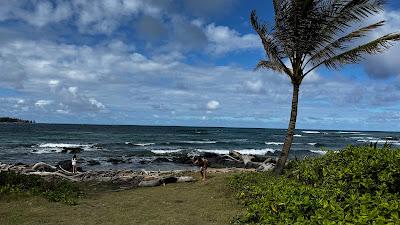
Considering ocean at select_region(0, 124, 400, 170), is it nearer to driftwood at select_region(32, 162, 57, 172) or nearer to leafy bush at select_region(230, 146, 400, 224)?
leafy bush at select_region(230, 146, 400, 224)

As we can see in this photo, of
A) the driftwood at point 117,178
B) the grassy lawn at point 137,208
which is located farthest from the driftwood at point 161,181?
the grassy lawn at point 137,208

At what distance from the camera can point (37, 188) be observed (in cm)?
1426

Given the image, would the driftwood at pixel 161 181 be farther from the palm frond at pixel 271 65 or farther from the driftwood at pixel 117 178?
the palm frond at pixel 271 65

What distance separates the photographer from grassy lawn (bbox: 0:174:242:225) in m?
10.5

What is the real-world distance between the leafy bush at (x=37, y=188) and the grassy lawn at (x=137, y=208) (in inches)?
15.4

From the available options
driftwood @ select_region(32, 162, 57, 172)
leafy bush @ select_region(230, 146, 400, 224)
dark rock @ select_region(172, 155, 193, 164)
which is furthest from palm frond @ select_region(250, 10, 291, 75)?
dark rock @ select_region(172, 155, 193, 164)

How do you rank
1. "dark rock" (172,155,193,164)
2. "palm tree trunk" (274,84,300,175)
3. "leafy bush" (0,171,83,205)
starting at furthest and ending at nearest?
"dark rock" (172,155,193,164), "palm tree trunk" (274,84,300,175), "leafy bush" (0,171,83,205)

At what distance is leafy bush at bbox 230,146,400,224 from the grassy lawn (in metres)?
2.32

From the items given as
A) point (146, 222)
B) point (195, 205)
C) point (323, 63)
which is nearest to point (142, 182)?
point (195, 205)

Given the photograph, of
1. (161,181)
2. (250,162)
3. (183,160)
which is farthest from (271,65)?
(183,160)

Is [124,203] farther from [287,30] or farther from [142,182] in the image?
[287,30]

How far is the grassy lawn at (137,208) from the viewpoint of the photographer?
34.6 ft

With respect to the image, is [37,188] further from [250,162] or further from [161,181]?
[250,162]

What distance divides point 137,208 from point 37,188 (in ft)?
13.8
